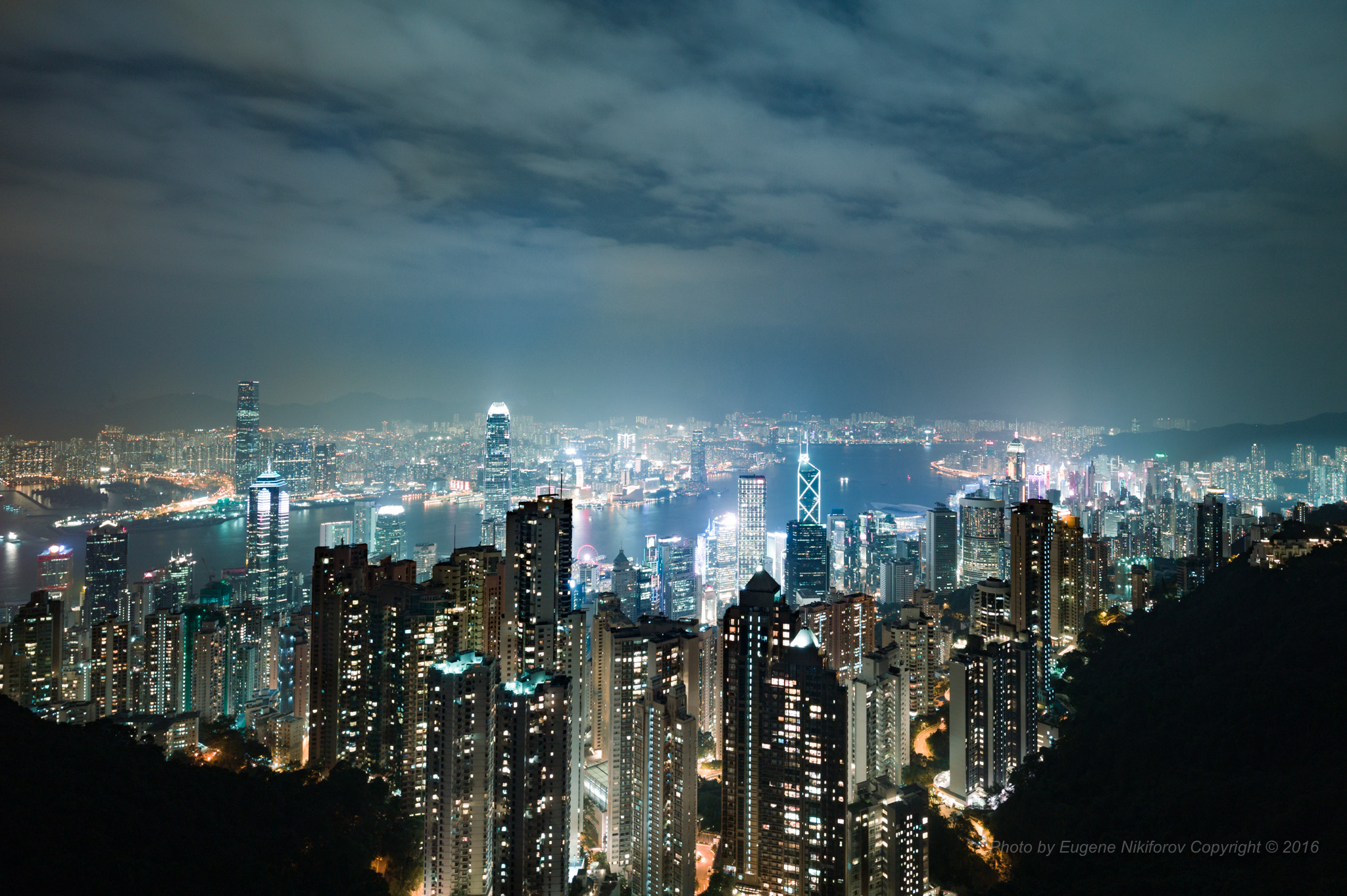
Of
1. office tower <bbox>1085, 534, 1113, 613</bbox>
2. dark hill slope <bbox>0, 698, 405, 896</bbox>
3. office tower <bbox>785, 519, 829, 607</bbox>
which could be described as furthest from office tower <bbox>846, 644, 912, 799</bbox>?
office tower <bbox>785, 519, 829, 607</bbox>

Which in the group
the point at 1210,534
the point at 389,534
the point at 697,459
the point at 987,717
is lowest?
the point at 987,717

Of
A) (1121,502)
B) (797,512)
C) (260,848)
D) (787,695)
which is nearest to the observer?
(260,848)

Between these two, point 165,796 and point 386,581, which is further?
point 386,581

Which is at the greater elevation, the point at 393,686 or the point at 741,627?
the point at 741,627

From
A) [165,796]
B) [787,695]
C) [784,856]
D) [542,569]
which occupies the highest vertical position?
[542,569]

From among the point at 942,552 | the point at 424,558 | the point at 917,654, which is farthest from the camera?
the point at 942,552

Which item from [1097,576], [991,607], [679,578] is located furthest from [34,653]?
[1097,576]

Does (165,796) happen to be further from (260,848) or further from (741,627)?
(741,627)

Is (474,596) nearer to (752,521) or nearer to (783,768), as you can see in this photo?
(783,768)

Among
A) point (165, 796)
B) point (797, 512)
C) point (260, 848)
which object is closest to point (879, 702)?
point (260, 848)
